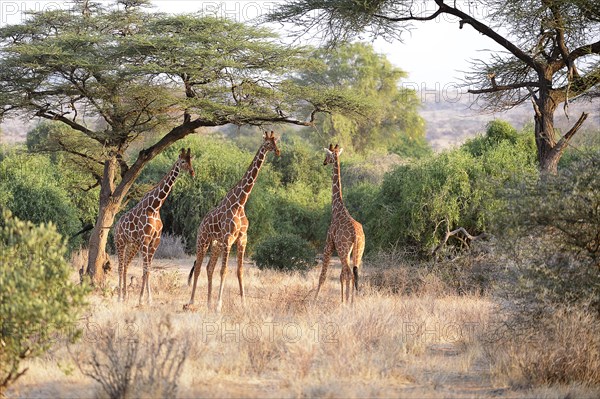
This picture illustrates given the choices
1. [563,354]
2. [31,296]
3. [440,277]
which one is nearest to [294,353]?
[563,354]

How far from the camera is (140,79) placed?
1430cm

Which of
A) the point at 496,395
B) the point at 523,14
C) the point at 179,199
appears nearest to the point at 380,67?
the point at 179,199

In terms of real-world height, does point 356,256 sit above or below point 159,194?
below

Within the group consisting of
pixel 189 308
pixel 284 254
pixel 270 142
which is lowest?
pixel 284 254

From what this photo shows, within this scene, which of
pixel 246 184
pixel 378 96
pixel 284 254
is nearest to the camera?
pixel 246 184

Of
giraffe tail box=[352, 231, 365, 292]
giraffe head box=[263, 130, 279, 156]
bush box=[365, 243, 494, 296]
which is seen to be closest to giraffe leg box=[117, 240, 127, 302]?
giraffe head box=[263, 130, 279, 156]

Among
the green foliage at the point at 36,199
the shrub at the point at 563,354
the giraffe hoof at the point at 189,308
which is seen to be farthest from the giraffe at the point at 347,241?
the green foliage at the point at 36,199

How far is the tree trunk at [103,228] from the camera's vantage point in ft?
47.6

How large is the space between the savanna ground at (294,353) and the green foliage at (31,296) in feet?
1.17

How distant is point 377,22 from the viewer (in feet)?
45.2

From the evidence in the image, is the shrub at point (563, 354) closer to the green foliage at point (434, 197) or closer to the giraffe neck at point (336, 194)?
the giraffe neck at point (336, 194)

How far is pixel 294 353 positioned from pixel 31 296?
2.75 metres

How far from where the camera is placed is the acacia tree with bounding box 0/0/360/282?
13.7 meters

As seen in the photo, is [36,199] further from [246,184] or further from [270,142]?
[270,142]
